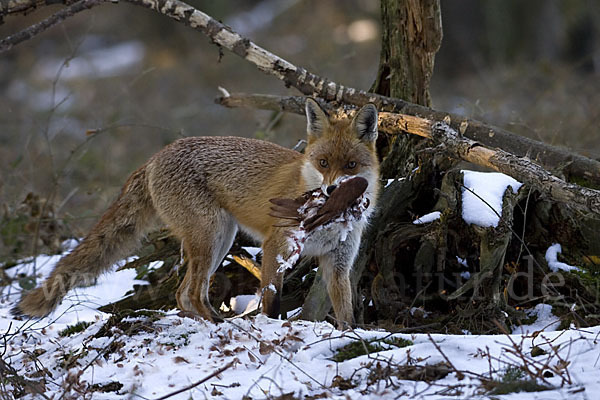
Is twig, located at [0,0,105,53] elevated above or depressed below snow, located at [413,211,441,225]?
above

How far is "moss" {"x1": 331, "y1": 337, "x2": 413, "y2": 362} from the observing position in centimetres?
387

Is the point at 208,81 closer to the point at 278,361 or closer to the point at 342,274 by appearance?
the point at 342,274

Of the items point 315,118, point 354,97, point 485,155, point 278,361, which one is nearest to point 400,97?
point 354,97

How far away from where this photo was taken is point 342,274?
5242 millimetres

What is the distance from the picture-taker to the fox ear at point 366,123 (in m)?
5.08

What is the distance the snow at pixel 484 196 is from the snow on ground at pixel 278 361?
1.45 metres

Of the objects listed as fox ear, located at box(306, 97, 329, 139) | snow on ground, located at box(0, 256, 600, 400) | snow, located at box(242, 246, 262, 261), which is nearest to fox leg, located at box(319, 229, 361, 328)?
snow on ground, located at box(0, 256, 600, 400)

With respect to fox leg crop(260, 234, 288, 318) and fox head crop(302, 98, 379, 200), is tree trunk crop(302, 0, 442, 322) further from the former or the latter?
fox head crop(302, 98, 379, 200)

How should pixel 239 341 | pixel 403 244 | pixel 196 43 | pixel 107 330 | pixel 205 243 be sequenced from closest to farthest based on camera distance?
1. pixel 239 341
2. pixel 107 330
3. pixel 205 243
4. pixel 403 244
5. pixel 196 43

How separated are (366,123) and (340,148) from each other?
350 millimetres

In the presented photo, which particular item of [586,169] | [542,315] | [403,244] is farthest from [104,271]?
[586,169]

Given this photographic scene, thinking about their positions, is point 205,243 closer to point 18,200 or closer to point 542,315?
point 542,315

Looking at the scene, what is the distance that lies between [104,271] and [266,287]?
→ 5.19ft

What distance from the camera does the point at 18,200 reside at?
8.16 m
